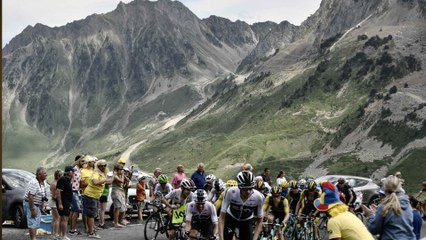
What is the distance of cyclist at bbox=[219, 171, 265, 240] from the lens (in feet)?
31.1

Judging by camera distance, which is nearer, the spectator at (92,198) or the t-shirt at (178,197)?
the t-shirt at (178,197)

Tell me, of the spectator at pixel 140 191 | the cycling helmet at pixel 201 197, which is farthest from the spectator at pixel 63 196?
the spectator at pixel 140 191

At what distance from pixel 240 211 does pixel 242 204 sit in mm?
148

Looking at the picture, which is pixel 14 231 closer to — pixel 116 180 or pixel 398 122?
pixel 116 180

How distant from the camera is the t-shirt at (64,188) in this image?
1457cm

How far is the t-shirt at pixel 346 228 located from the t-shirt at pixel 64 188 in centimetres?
993

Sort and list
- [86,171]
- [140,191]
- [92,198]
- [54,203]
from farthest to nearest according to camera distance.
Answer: [140,191]
[86,171]
[92,198]
[54,203]

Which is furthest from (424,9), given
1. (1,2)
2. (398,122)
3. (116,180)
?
(1,2)

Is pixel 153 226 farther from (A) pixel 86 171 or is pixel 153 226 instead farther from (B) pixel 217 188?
(B) pixel 217 188

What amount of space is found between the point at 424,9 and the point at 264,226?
203122mm

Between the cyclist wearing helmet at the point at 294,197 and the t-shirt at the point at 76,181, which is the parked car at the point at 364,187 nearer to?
the cyclist wearing helmet at the point at 294,197

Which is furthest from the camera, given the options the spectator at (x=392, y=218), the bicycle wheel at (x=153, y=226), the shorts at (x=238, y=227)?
the bicycle wheel at (x=153, y=226)

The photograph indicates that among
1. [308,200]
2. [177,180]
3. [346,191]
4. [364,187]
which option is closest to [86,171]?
[177,180]

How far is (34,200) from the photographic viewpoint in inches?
536
